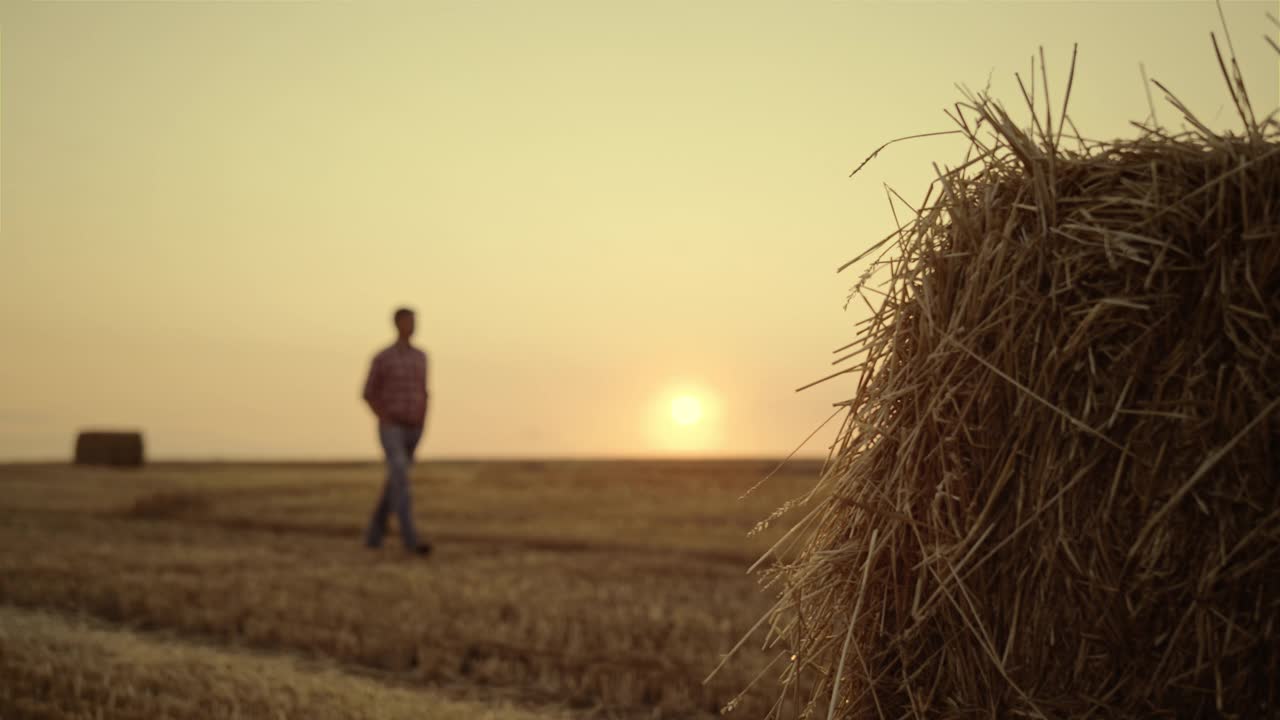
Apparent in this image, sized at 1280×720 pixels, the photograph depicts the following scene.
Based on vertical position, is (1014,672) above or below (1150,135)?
below

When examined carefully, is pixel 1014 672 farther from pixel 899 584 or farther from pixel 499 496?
pixel 499 496

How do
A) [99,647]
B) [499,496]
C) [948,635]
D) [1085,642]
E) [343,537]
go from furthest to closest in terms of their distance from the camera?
1. [499,496]
2. [343,537]
3. [99,647]
4. [948,635]
5. [1085,642]

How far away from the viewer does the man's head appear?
10.7 metres

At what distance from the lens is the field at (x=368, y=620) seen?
504 centimetres

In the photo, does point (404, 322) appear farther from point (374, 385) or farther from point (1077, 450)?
point (1077, 450)

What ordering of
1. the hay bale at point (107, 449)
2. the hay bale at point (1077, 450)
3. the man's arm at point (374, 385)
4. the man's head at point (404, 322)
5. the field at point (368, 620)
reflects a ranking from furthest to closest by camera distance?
the hay bale at point (107, 449) → the man's arm at point (374, 385) → the man's head at point (404, 322) → the field at point (368, 620) → the hay bale at point (1077, 450)

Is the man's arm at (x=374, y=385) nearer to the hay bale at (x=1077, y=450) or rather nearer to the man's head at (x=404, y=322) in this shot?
the man's head at (x=404, y=322)

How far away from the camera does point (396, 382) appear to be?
35.5 feet

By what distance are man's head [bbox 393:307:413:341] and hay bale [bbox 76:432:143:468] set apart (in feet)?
92.8

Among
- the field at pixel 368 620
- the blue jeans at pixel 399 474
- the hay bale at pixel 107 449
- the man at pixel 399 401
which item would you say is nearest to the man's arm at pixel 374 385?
the man at pixel 399 401

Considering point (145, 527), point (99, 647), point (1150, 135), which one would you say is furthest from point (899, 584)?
point (145, 527)

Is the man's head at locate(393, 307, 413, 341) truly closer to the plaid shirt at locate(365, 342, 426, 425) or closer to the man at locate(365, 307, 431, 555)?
the man at locate(365, 307, 431, 555)

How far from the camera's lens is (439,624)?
670cm

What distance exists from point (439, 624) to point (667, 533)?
22.0ft
